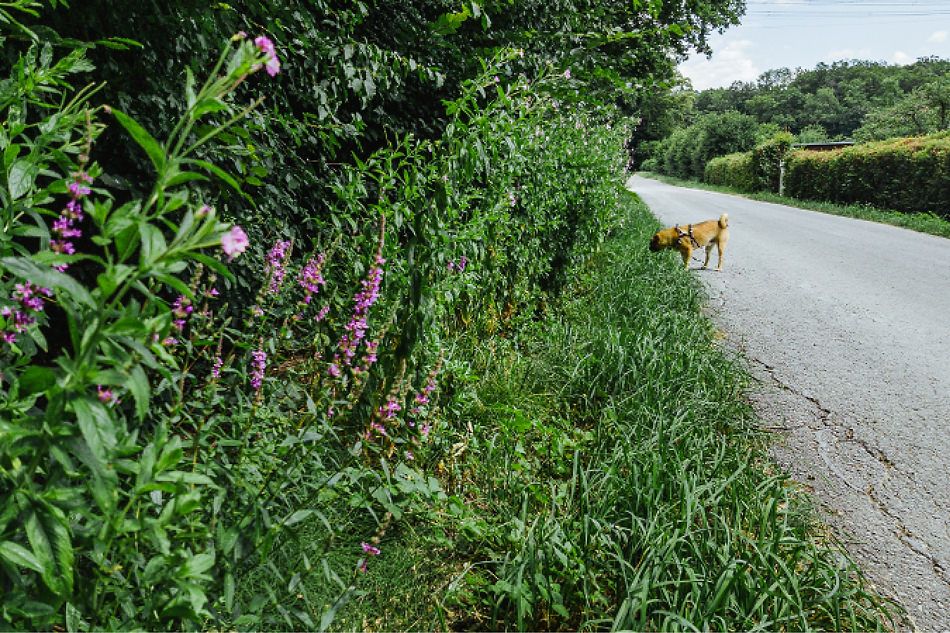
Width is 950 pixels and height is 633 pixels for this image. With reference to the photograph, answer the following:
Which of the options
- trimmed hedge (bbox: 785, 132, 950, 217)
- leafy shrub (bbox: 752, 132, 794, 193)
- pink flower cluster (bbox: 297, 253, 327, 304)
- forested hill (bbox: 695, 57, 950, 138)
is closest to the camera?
pink flower cluster (bbox: 297, 253, 327, 304)

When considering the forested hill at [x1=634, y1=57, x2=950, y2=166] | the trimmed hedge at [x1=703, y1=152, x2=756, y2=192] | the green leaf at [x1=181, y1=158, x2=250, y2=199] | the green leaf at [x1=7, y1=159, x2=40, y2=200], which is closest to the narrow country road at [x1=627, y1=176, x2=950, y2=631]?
the green leaf at [x1=181, y1=158, x2=250, y2=199]

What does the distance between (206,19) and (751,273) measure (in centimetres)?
722

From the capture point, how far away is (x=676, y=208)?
712 inches

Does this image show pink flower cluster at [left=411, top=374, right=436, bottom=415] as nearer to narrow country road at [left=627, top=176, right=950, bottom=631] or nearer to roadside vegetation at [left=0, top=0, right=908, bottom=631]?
roadside vegetation at [left=0, top=0, right=908, bottom=631]

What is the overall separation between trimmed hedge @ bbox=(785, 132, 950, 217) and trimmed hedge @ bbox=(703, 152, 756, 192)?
5.33 metres

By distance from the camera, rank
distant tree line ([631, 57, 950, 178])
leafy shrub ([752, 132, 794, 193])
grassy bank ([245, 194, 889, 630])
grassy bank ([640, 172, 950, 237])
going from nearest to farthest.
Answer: grassy bank ([245, 194, 889, 630]) < grassy bank ([640, 172, 950, 237]) < leafy shrub ([752, 132, 794, 193]) < distant tree line ([631, 57, 950, 178])

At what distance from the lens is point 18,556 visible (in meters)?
0.92

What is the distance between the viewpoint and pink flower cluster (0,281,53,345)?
3.64 feet

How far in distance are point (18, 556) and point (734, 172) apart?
110 feet

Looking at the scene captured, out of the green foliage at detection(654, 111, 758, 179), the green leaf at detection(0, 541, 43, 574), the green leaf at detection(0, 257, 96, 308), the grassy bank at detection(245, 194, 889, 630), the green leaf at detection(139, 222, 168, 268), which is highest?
the green foliage at detection(654, 111, 758, 179)

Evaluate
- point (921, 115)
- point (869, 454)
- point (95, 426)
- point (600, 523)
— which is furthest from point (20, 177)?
point (921, 115)

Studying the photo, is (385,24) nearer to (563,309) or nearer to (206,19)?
(206,19)

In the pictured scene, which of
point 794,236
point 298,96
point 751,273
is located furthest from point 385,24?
point 794,236

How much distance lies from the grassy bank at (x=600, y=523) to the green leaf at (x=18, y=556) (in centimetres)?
67
